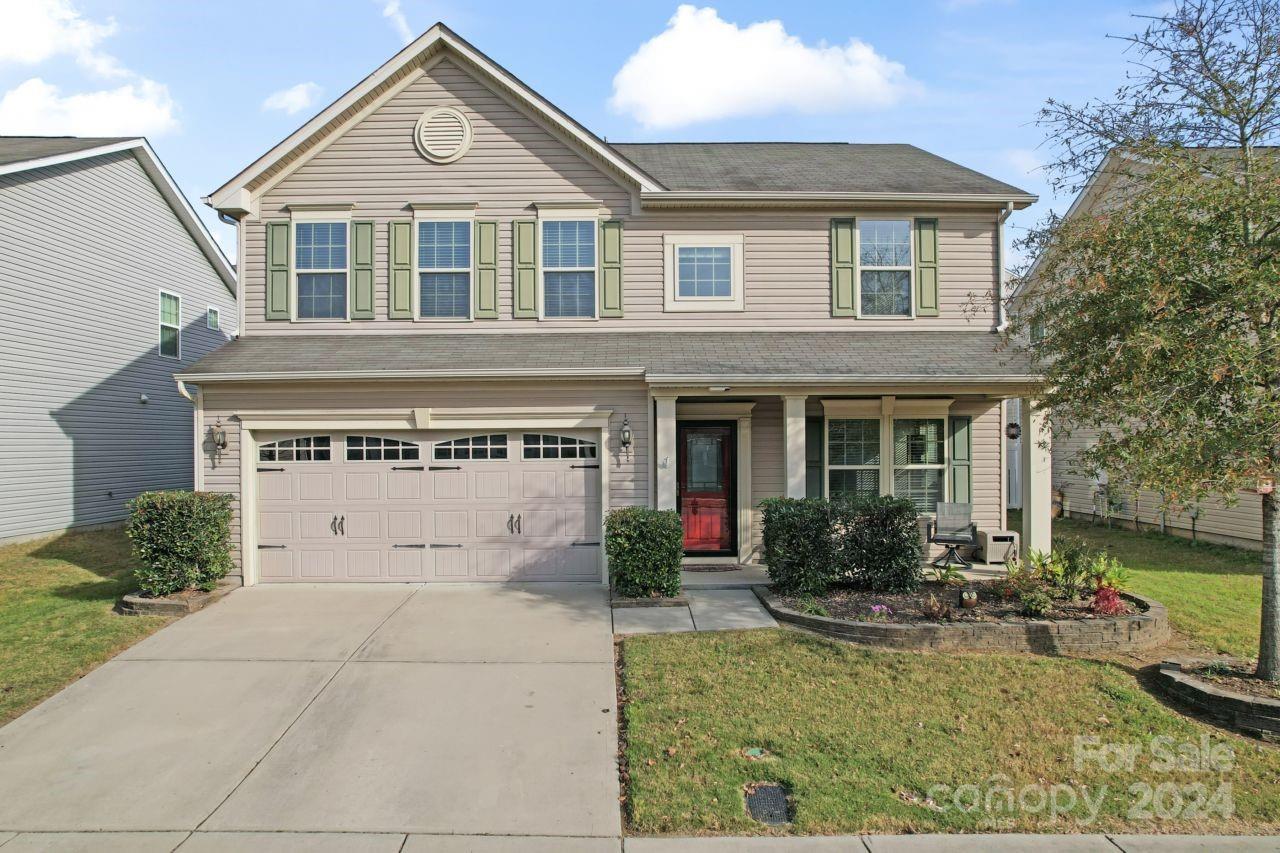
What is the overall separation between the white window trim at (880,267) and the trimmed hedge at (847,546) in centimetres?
351

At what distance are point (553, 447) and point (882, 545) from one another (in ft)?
14.4

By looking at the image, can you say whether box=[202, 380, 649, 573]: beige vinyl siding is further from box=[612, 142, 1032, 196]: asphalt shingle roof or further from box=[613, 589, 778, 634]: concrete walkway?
box=[612, 142, 1032, 196]: asphalt shingle roof

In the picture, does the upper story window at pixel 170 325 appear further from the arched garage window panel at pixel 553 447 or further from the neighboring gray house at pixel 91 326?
the arched garage window panel at pixel 553 447

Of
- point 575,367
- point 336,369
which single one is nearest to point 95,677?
point 336,369

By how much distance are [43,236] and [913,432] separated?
50.8 ft

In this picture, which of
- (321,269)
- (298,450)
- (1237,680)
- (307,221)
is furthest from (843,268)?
(298,450)

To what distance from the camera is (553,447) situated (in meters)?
9.36

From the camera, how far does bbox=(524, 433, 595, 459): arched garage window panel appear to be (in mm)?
9352

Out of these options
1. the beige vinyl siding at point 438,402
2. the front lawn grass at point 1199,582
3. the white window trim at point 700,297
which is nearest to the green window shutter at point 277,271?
the beige vinyl siding at point 438,402

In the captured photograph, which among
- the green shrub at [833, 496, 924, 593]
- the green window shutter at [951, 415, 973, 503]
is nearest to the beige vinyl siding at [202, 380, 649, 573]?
the green shrub at [833, 496, 924, 593]

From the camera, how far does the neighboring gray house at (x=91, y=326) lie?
1185 cm

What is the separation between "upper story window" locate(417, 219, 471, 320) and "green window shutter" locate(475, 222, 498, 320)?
0.16 m

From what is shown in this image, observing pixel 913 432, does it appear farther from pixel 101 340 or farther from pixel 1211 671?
pixel 101 340

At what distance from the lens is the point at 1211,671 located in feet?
18.7
